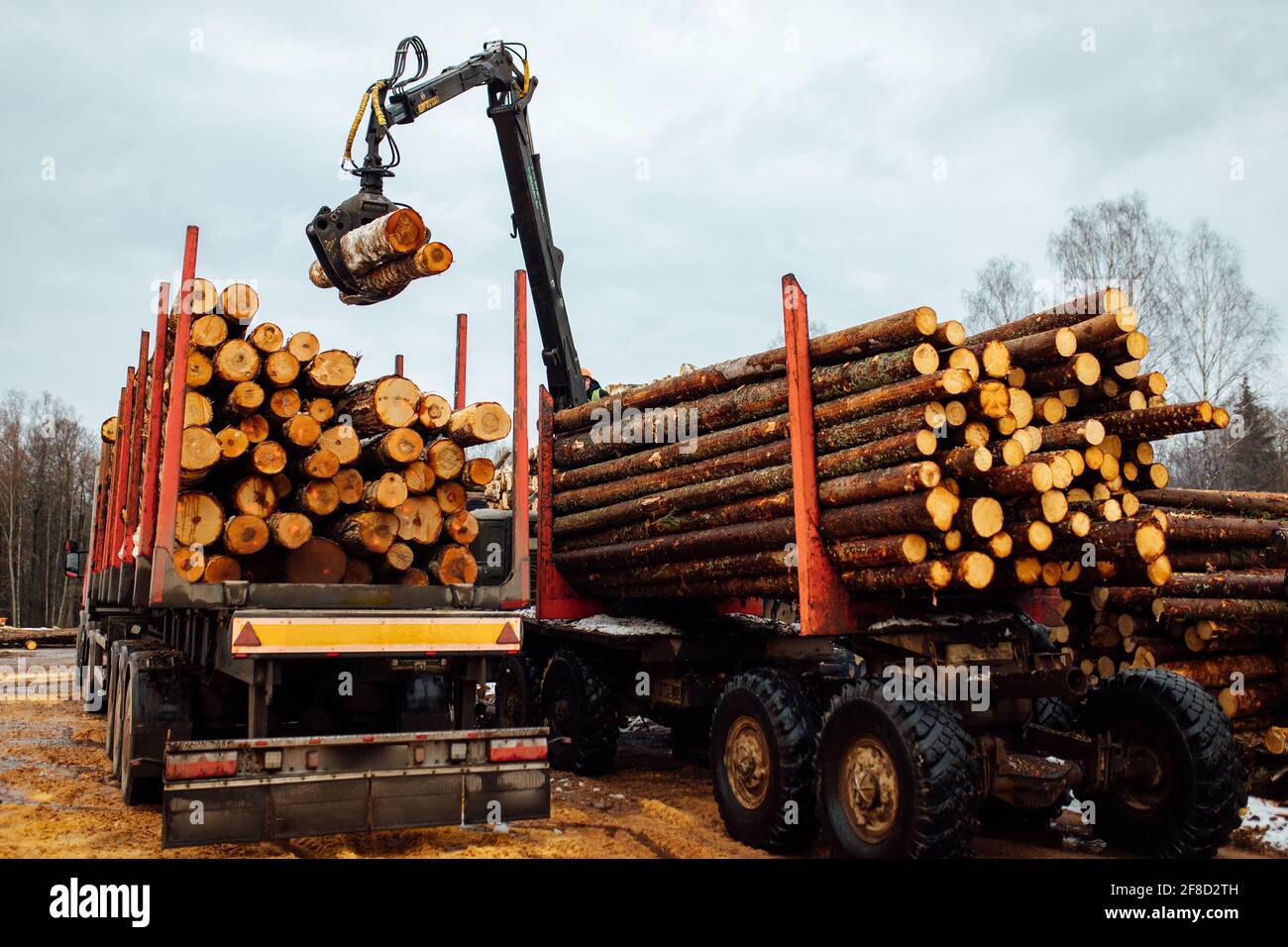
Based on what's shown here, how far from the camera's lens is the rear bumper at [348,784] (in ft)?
17.4

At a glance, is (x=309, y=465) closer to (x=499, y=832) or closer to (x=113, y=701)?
(x=499, y=832)

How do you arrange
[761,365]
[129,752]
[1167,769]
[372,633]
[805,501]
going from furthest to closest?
1. [761,365]
2. [129,752]
3. [805,501]
4. [1167,769]
5. [372,633]

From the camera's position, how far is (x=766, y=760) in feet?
22.1

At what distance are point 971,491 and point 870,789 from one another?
191 cm

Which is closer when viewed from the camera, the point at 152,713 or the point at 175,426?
the point at 175,426

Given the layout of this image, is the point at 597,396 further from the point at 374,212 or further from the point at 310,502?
the point at 310,502

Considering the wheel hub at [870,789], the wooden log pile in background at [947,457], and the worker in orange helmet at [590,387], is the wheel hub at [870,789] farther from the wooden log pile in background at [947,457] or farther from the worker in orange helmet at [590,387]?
the worker in orange helmet at [590,387]

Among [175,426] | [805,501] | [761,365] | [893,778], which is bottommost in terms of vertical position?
[893,778]

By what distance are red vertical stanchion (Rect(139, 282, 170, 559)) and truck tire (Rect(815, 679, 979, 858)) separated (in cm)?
458

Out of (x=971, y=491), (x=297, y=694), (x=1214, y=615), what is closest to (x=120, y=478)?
(x=297, y=694)

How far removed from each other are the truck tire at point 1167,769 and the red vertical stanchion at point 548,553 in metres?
5.02

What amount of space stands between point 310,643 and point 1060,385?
16.5 ft

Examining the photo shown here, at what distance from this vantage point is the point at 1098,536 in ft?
20.1

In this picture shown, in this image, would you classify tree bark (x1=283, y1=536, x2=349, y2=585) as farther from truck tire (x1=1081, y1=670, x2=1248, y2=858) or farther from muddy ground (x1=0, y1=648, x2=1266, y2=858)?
truck tire (x1=1081, y1=670, x2=1248, y2=858)
